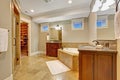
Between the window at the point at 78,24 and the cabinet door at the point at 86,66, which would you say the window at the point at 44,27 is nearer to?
the window at the point at 78,24

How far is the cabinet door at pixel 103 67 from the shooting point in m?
2.10

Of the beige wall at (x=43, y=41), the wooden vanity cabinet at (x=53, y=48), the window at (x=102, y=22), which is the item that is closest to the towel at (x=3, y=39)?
the window at (x=102, y=22)

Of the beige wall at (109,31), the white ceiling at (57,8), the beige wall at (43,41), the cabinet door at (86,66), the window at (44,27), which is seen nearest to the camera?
the cabinet door at (86,66)

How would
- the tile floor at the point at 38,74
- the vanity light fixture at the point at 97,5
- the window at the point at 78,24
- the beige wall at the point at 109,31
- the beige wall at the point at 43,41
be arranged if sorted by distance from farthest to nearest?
the beige wall at the point at 43,41, the window at the point at 78,24, the vanity light fixture at the point at 97,5, the tile floor at the point at 38,74, the beige wall at the point at 109,31

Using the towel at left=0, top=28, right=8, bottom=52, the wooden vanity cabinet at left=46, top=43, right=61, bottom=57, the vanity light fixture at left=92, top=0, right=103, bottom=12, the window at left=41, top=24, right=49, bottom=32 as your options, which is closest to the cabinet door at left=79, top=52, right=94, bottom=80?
the towel at left=0, top=28, right=8, bottom=52

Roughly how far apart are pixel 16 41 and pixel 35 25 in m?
3.10

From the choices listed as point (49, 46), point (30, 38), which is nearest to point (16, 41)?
point (30, 38)

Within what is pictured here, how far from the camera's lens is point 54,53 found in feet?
21.9

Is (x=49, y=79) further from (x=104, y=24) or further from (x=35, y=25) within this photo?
(x=35, y=25)

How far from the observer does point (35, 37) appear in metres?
7.46

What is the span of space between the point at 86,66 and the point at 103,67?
0.34 metres

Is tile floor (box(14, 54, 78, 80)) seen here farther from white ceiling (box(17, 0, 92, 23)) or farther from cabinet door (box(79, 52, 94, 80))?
white ceiling (box(17, 0, 92, 23))

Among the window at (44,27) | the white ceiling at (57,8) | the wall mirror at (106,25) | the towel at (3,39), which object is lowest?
the towel at (3,39)

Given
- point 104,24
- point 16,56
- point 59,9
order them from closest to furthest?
1. point 104,24
2. point 16,56
3. point 59,9
